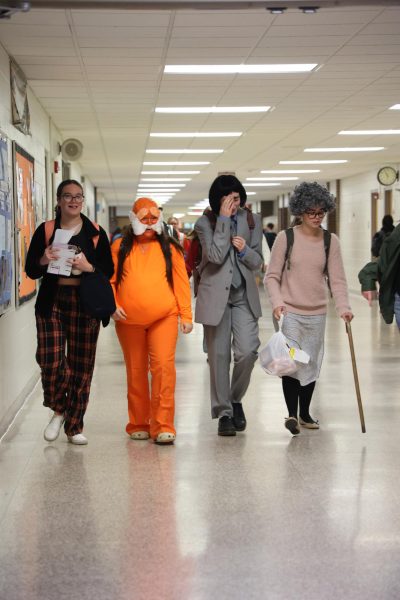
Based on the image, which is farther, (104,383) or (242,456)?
(104,383)

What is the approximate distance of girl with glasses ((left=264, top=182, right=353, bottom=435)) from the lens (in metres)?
5.47

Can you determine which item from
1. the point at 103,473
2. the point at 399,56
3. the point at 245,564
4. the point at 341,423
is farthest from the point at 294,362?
the point at 399,56

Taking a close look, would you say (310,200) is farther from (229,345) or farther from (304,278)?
(229,345)

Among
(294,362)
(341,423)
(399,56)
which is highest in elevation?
(399,56)

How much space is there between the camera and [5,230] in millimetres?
5949

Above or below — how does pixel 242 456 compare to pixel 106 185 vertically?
below

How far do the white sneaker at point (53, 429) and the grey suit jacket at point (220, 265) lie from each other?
3.29 ft

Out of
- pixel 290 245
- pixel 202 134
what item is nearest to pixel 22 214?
pixel 290 245

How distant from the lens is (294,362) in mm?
5227

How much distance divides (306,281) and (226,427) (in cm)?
100

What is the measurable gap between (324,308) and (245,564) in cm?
250

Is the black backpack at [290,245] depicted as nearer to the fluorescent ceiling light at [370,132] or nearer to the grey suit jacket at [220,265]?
the grey suit jacket at [220,265]

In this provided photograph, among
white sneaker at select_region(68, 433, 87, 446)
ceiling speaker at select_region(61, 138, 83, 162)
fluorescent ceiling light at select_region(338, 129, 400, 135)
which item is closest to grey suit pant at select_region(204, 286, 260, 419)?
white sneaker at select_region(68, 433, 87, 446)

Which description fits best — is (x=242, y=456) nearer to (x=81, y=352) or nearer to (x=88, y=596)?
(x=81, y=352)
